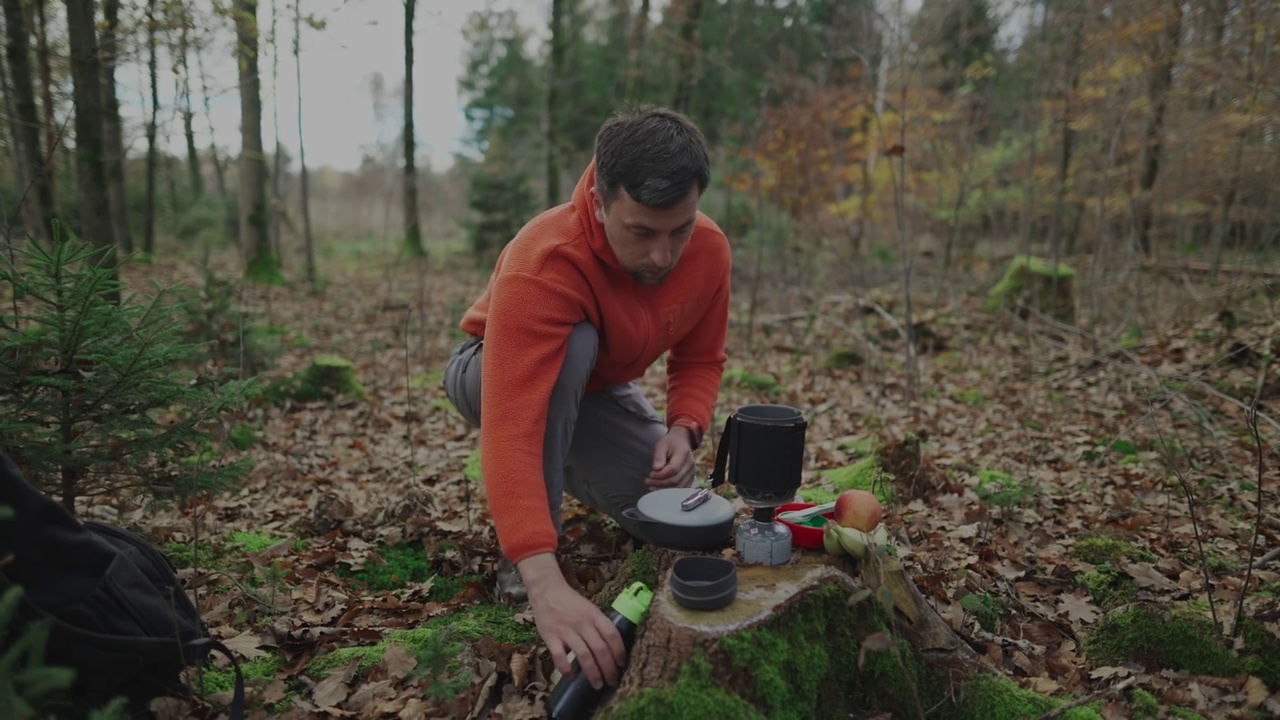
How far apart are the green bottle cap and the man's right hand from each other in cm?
6

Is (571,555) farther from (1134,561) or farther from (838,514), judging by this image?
(1134,561)

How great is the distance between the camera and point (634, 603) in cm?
196

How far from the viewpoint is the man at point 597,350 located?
6.43ft

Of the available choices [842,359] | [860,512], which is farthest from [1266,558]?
[842,359]

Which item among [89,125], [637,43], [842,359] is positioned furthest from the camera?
[637,43]

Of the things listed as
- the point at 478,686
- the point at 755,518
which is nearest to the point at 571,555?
the point at 478,686

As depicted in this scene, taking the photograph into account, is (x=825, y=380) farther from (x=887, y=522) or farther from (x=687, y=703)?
(x=687, y=703)

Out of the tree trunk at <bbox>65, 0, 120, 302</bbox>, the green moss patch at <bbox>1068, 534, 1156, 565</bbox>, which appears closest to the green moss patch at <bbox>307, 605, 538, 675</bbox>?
the green moss patch at <bbox>1068, 534, 1156, 565</bbox>

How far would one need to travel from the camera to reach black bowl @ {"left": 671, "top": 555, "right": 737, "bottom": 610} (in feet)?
6.24

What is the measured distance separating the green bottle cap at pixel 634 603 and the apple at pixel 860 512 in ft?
2.19

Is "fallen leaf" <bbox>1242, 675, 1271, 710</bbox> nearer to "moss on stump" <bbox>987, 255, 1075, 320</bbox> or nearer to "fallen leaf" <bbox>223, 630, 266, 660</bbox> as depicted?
"fallen leaf" <bbox>223, 630, 266, 660</bbox>

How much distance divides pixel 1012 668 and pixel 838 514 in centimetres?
75

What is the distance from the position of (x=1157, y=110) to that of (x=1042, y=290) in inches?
83.2

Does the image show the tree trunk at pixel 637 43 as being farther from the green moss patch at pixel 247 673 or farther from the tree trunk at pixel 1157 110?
the green moss patch at pixel 247 673
